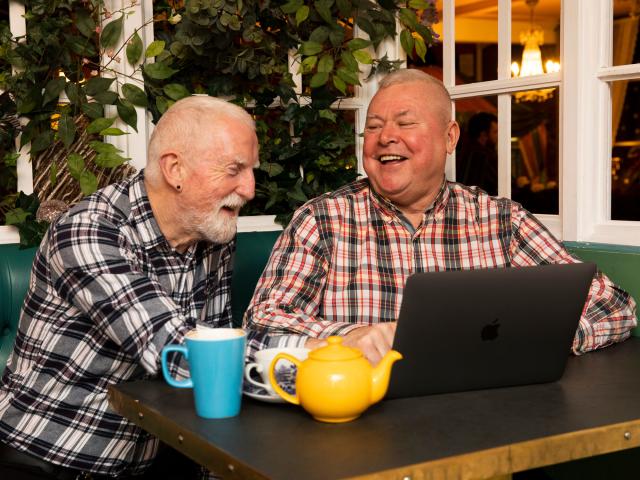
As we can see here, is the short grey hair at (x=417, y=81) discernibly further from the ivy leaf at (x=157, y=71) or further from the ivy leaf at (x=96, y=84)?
the ivy leaf at (x=96, y=84)

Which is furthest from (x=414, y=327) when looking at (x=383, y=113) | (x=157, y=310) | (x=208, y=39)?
(x=208, y=39)

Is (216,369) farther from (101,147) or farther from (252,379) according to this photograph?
(101,147)

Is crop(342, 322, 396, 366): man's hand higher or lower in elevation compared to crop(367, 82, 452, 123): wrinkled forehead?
lower

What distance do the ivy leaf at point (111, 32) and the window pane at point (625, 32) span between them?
1.50 meters

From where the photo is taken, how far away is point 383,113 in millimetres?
2297

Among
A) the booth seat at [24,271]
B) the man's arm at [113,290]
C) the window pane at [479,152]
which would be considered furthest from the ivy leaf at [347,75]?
the man's arm at [113,290]

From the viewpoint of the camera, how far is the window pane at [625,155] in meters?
2.43

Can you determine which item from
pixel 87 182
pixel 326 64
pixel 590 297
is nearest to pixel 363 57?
pixel 326 64

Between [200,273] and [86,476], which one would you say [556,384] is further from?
[86,476]

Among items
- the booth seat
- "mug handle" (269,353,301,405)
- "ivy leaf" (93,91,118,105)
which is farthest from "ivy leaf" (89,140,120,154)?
"mug handle" (269,353,301,405)

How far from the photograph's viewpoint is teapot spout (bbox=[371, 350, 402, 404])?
1245 mm

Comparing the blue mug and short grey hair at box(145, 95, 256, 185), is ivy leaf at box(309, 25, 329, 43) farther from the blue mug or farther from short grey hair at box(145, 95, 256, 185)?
the blue mug

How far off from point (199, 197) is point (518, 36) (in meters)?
1.67

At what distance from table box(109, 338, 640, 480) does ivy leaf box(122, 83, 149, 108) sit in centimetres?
136
